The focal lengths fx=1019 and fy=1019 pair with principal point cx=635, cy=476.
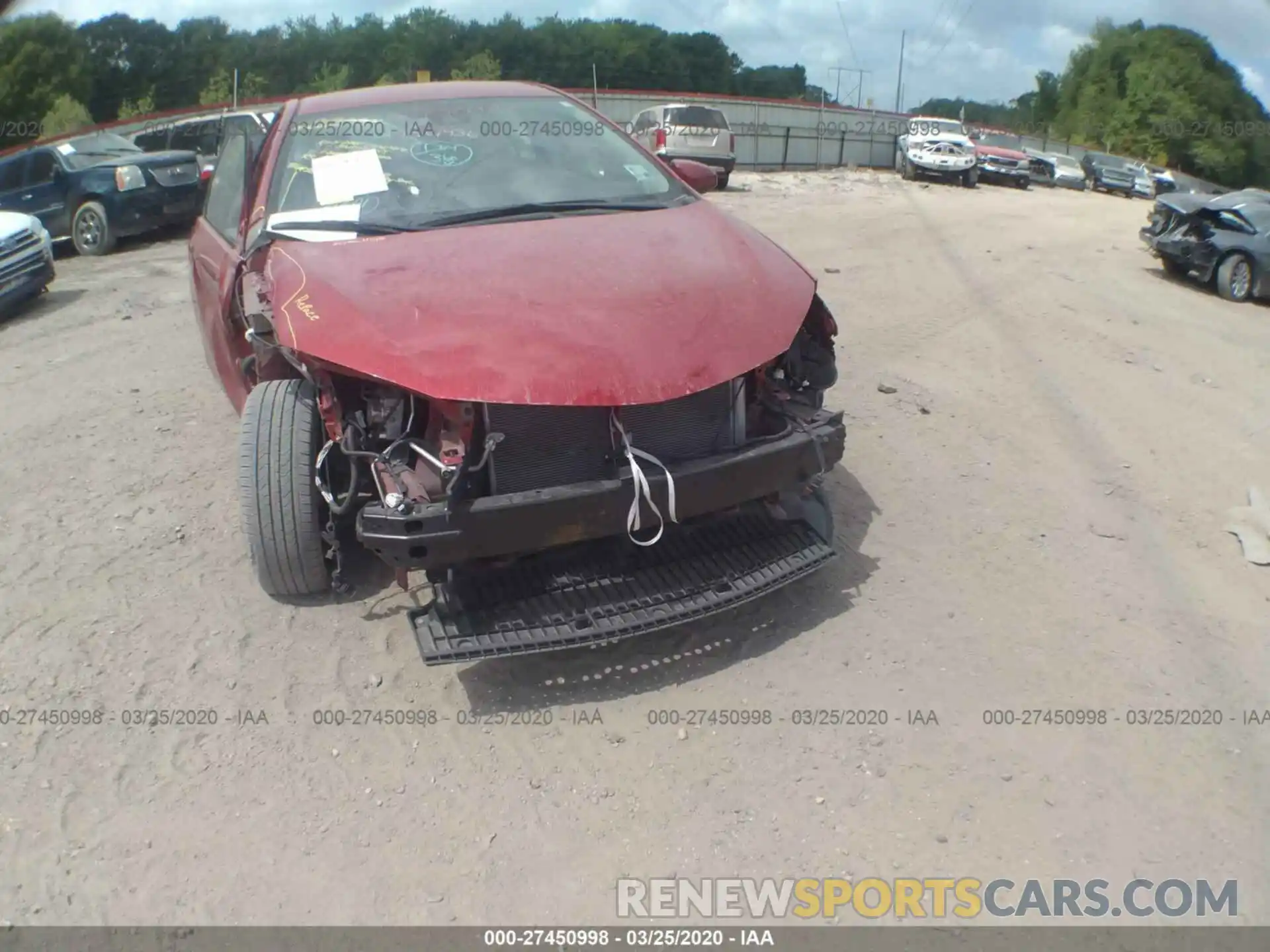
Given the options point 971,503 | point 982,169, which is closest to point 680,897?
point 971,503

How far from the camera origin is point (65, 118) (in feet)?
108

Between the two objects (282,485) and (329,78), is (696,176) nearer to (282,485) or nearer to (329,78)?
(282,485)

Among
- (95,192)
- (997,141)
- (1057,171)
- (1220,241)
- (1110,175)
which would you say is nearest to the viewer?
(1220,241)

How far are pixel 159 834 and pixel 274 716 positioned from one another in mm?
543

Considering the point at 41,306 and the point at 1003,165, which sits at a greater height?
the point at 1003,165

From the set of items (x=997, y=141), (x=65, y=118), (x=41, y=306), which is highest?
(x=997, y=141)

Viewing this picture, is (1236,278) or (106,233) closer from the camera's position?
(1236,278)

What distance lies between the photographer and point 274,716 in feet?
10.8

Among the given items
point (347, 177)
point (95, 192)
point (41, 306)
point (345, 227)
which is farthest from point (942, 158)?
point (345, 227)

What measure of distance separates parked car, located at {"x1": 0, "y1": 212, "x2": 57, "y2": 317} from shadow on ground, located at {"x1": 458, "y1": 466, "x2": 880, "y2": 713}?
7916 millimetres

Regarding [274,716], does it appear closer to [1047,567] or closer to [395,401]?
[395,401]

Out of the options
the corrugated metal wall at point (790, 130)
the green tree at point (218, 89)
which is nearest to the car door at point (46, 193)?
the corrugated metal wall at point (790, 130)

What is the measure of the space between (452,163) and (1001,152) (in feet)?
81.8
